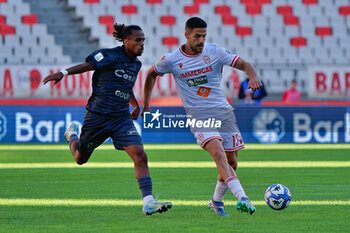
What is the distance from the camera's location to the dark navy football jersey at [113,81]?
8312 millimetres

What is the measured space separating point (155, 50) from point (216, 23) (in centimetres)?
303

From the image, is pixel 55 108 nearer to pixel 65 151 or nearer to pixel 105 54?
pixel 65 151

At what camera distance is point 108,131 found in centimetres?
854

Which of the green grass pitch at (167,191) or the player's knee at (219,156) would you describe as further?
the player's knee at (219,156)

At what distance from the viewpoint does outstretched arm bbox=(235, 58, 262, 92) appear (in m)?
7.58

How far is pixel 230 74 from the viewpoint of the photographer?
952 inches

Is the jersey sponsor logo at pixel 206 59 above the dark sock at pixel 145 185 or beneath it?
above

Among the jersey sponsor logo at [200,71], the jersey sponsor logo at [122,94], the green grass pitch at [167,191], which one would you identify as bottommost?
the green grass pitch at [167,191]

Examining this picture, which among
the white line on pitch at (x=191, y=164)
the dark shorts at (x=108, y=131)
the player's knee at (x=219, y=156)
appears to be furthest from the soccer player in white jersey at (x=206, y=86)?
the white line on pitch at (x=191, y=164)

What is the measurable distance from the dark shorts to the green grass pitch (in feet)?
2.39

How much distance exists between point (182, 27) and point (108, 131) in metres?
20.0

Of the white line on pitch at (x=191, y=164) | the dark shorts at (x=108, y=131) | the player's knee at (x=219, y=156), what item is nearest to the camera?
the player's knee at (x=219, y=156)

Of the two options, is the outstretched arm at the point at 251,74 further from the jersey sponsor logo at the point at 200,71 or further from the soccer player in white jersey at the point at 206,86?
the jersey sponsor logo at the point at 200,71

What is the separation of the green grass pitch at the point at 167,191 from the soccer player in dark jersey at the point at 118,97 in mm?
671
